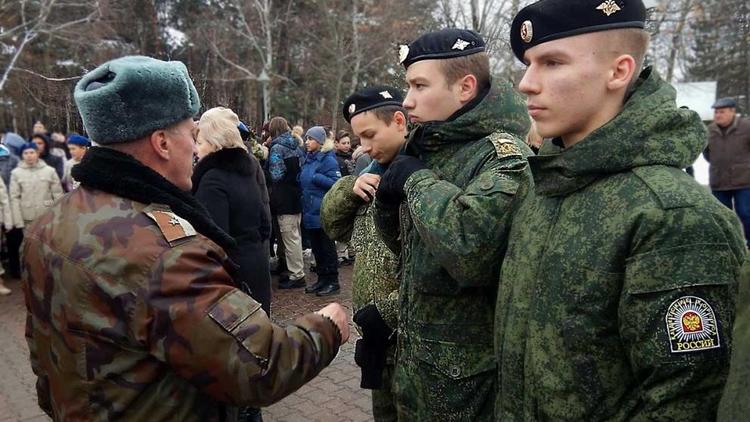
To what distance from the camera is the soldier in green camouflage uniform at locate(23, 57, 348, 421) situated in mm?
1488

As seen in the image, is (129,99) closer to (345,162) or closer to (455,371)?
(455,371)

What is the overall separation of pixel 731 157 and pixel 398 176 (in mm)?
7911

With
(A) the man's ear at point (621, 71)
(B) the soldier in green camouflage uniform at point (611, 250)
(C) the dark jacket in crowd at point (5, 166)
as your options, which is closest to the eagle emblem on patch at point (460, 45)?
(B) the soldier in green camouflage uniform at point (611, 250)

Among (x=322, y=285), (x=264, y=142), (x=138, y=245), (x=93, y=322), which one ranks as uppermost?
(x=138, y=245)

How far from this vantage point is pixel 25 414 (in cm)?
432

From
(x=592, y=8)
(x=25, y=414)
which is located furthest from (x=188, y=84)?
(x=25, y=414)

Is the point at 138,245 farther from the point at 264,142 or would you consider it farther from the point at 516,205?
the point at 264,142

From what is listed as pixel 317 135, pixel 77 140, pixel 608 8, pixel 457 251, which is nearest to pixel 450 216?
pixel 457 251

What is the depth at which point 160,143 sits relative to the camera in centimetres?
173

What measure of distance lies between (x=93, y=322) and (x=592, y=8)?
61.2 inches

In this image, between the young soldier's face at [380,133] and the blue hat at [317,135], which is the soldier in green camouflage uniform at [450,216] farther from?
the blue hat at [317,135]

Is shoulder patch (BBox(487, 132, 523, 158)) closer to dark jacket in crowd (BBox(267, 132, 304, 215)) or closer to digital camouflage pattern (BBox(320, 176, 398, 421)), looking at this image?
digital camouflage pattern (BBox(320, 176, 398, 421))

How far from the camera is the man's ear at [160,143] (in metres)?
1.71

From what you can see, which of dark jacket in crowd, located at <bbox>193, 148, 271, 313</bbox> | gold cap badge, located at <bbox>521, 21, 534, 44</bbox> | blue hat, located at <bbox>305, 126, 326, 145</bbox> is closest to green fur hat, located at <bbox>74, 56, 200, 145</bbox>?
gold cap badge, located at <bbox>521, 21, 534, 44</bbox>
